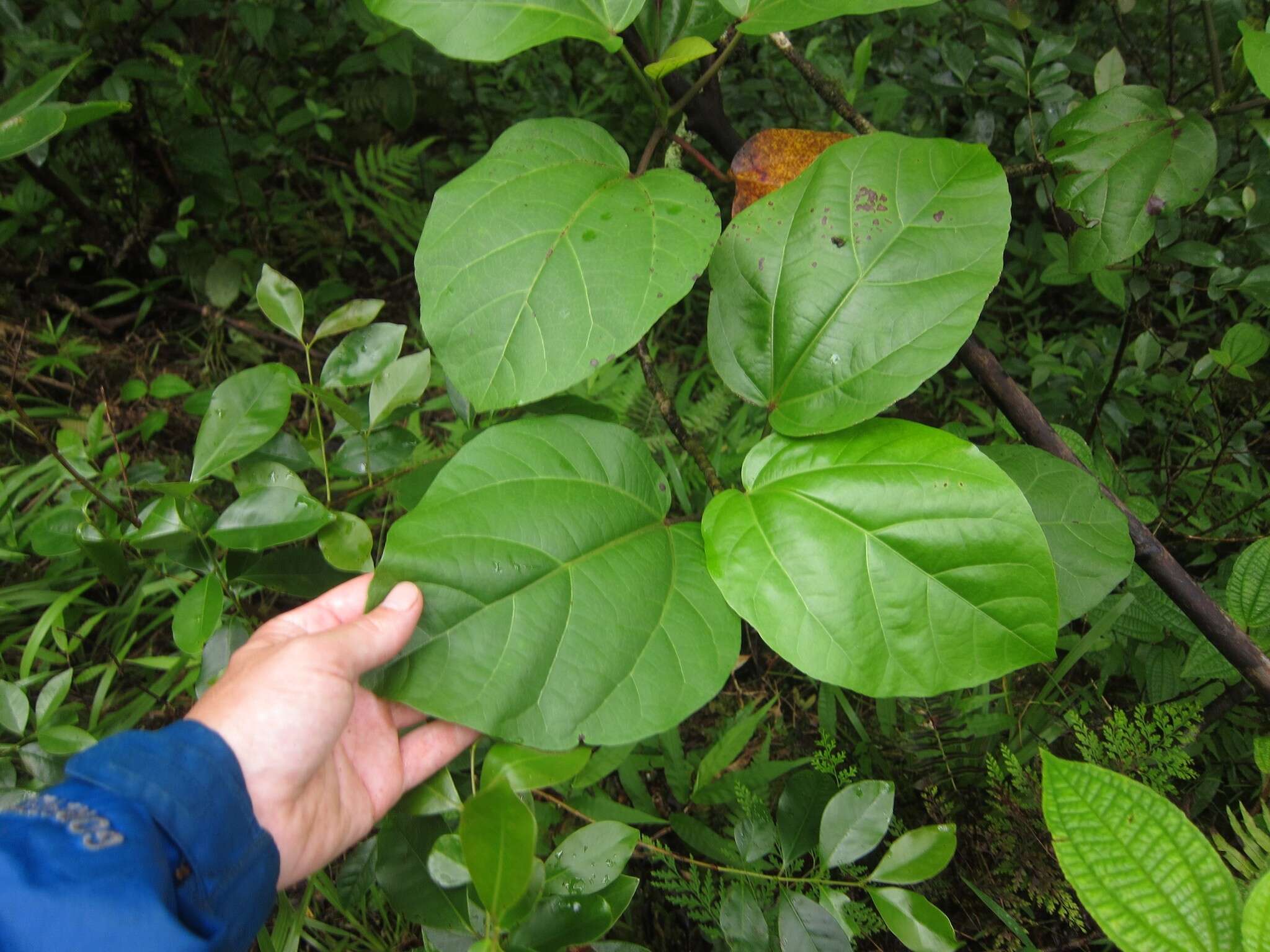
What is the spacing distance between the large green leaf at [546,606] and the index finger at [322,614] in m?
0.28

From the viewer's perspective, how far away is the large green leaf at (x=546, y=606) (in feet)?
3.00

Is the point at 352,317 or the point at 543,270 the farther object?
the point at 352,317

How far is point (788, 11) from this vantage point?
1.00 meters

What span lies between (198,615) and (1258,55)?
1705mm

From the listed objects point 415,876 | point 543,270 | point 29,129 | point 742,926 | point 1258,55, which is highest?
point 29,129

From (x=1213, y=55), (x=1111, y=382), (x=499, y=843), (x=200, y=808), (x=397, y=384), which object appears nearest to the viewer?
(x=499, y=843)

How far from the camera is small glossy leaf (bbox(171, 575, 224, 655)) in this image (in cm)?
114

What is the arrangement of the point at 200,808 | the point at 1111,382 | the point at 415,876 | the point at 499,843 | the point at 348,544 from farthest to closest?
the point at 1111,382
the point at 348,544
the point at 415,876
the point at 200,808
the point at 499,843

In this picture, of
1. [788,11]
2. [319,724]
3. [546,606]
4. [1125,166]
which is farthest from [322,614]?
[1125,166]

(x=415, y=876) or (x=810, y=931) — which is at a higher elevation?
(x=415, y=876)

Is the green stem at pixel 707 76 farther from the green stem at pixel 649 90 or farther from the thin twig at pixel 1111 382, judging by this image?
the thin twig at pixel 1111 382

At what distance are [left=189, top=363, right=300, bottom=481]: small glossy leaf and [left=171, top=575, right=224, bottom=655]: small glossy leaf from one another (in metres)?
0.18

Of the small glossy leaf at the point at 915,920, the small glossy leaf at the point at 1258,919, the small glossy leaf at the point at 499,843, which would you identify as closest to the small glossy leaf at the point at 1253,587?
the small glossy leaf at the point at 1258,919

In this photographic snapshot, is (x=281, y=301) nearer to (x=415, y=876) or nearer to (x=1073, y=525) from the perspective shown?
(x=415, y=876)
